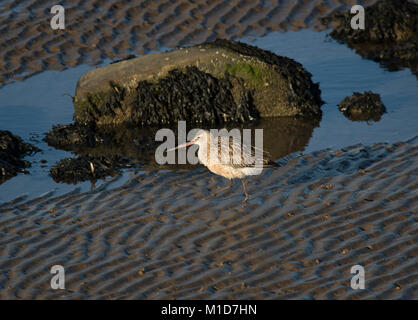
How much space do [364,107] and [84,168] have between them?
4.56m

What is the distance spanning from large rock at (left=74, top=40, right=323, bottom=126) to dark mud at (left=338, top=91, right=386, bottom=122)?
1.60 ft

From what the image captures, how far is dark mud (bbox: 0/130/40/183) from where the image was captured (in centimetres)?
1049

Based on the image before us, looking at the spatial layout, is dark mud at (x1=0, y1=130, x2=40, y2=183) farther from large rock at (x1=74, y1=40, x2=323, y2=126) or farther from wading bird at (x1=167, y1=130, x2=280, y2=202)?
wading bird at (x1=167, y1=130, x2=280, y2=202)

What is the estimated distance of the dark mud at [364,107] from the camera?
39.1ft

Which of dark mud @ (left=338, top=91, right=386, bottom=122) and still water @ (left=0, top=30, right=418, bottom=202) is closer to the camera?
still water @ (left=0, top=30, right=418, bottom=202)

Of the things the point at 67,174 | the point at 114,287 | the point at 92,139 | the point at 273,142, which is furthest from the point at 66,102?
the point at 114,287

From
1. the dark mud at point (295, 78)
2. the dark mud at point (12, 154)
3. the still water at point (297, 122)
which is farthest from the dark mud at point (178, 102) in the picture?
the dark mud at point (12, 154)

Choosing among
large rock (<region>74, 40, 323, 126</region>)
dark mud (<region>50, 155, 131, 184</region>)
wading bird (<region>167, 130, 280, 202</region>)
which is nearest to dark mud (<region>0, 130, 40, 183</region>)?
dark mud (<region>50, 155, 131, 184</region>)

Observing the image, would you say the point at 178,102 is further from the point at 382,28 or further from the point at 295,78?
the point at 382,28

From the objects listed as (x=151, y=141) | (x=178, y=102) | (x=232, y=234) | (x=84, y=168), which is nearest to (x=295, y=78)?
(x=178, y=102)

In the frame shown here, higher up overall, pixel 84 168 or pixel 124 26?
pixel 124 26

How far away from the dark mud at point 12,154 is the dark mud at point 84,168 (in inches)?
22.2

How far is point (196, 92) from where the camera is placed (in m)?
12.2

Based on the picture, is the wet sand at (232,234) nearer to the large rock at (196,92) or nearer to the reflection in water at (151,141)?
the reflection in water at (151,141)
